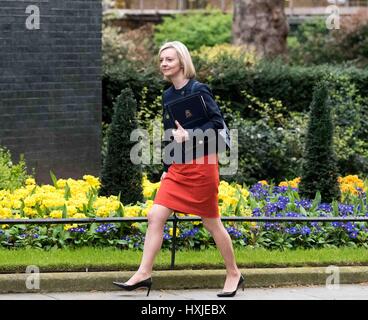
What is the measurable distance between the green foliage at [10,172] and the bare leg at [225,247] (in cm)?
362

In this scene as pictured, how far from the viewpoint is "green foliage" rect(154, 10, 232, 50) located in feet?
102

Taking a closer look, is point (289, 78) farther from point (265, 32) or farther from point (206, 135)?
point (206, 135)

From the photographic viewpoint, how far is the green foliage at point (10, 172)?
11430mm

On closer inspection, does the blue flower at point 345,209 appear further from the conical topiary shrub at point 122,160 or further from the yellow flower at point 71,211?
the yellow flower at point 71,211

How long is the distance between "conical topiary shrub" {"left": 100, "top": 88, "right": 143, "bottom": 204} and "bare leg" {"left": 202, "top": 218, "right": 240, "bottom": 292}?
8.63 feet

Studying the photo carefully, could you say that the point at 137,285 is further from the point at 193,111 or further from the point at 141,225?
the point at 141,225

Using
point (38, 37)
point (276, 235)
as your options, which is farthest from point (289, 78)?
point (276, 235)

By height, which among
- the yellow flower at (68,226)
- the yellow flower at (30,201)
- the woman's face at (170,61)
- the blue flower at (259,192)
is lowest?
the blue flower at (259,192)

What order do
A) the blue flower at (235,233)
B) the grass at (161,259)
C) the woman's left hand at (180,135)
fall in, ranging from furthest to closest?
the blue flower at (235,233)
the grass at (161,259)
the woman's left hand at (180,135)

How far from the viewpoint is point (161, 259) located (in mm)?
9172

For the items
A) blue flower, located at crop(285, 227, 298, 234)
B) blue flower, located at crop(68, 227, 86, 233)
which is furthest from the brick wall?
blue flower, located at crop(285, 227, 298, 234)

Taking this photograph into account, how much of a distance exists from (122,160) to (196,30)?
20.8 metres

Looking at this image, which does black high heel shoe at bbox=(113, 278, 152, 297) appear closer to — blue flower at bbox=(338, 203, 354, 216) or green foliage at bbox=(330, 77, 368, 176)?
blue flower at bbox=(338, 203, 354, 216)

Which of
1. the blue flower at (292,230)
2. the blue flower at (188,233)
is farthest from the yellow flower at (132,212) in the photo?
the blue flower at (292,230)
